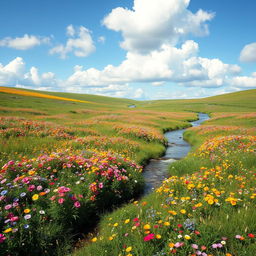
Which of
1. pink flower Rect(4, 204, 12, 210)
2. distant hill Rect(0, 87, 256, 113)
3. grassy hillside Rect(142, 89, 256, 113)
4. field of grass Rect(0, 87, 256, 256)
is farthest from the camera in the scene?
grassy hillside Rect(142, 89, 256, 113)

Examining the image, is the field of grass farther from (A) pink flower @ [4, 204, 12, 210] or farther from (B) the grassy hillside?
(B) the grassy hillside

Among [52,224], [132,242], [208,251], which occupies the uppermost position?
[208,251]

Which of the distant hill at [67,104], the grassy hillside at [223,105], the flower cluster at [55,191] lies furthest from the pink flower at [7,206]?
the grassy hillside at [223,105]

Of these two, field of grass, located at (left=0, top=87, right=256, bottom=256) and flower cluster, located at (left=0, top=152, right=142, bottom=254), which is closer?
field of grass, located at (left=0, top=87, right=256, bottom=256)

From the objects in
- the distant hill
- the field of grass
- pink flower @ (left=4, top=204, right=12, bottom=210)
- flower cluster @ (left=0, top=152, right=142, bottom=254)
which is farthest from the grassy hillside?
pink flower @ (left=4, top=204, right=12, bottom=210)

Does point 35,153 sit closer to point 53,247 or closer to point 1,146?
point 1,146

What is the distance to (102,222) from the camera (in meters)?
5.72

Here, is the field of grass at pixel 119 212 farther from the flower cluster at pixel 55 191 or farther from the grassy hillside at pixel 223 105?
the grassy hillside at pixel 223 105

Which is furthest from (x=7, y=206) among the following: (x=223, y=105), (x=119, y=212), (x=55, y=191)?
(x=223, y=105)

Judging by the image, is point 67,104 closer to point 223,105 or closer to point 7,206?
point 7,206

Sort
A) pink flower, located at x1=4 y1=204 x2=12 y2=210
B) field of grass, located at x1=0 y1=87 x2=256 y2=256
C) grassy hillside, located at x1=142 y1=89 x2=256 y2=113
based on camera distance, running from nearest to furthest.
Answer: field of grass, located at x1=0 y1=87 x2=256 y2=256
pink flower, located at x1=4 y1=204 x2=12 y2=210
grassy hillside, located at x1=142 y1=89 x2=256 y2=113

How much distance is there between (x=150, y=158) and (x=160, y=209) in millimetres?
9694

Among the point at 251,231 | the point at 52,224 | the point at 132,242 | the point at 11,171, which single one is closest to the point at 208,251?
the point at 251,231

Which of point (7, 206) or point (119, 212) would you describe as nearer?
point (7, 206)
